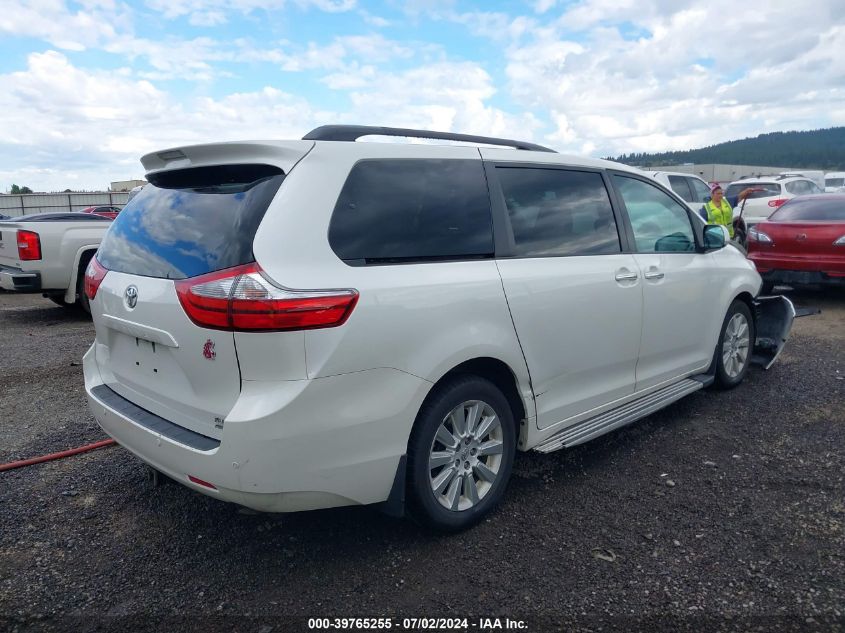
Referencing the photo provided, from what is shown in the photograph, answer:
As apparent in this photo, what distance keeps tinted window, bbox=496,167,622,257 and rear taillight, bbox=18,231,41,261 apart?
6883 mm

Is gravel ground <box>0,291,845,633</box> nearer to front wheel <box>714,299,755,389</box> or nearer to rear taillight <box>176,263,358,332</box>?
front wheel <box>714,299,755,389</box>

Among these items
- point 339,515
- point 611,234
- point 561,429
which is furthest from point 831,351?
point 339,515

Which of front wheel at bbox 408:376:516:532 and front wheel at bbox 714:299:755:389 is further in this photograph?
front wheel at bbox 714:299:755:389

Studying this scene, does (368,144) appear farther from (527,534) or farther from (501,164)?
(527,534)

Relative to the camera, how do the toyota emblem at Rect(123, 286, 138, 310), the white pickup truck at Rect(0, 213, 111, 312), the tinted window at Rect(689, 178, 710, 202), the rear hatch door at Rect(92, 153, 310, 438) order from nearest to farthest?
the rear hatch door at Rect(92, 153, 310, 438)
the toyota emblem at Rect(123, 286, 138, 310)
the white pickup truck at Rect(0, 213, 111, 312)
the tinted window at Rect(689, 178, 710, 202)

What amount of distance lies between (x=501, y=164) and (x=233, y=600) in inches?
94.1

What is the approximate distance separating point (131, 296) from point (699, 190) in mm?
13373

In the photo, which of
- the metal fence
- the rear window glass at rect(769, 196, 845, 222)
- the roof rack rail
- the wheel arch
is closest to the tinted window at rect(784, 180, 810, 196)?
the rear window glass at rect(769, 196, 845, 222)

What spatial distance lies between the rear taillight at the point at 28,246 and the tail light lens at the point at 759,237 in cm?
942

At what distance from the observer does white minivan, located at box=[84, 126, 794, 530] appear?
2.41 meters

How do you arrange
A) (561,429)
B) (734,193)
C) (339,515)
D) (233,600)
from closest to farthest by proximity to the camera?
(233,600), (339,515), (561,429), (734,193)

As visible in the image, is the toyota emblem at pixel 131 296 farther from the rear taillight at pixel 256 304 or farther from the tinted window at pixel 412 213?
the tinted window at pixel 412 213

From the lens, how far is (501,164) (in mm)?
3365

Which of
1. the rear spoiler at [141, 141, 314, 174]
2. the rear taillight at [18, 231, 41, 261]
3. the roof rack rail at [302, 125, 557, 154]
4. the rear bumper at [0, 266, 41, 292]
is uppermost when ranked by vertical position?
the roof rack rail at [302, 125, 557, 154]
